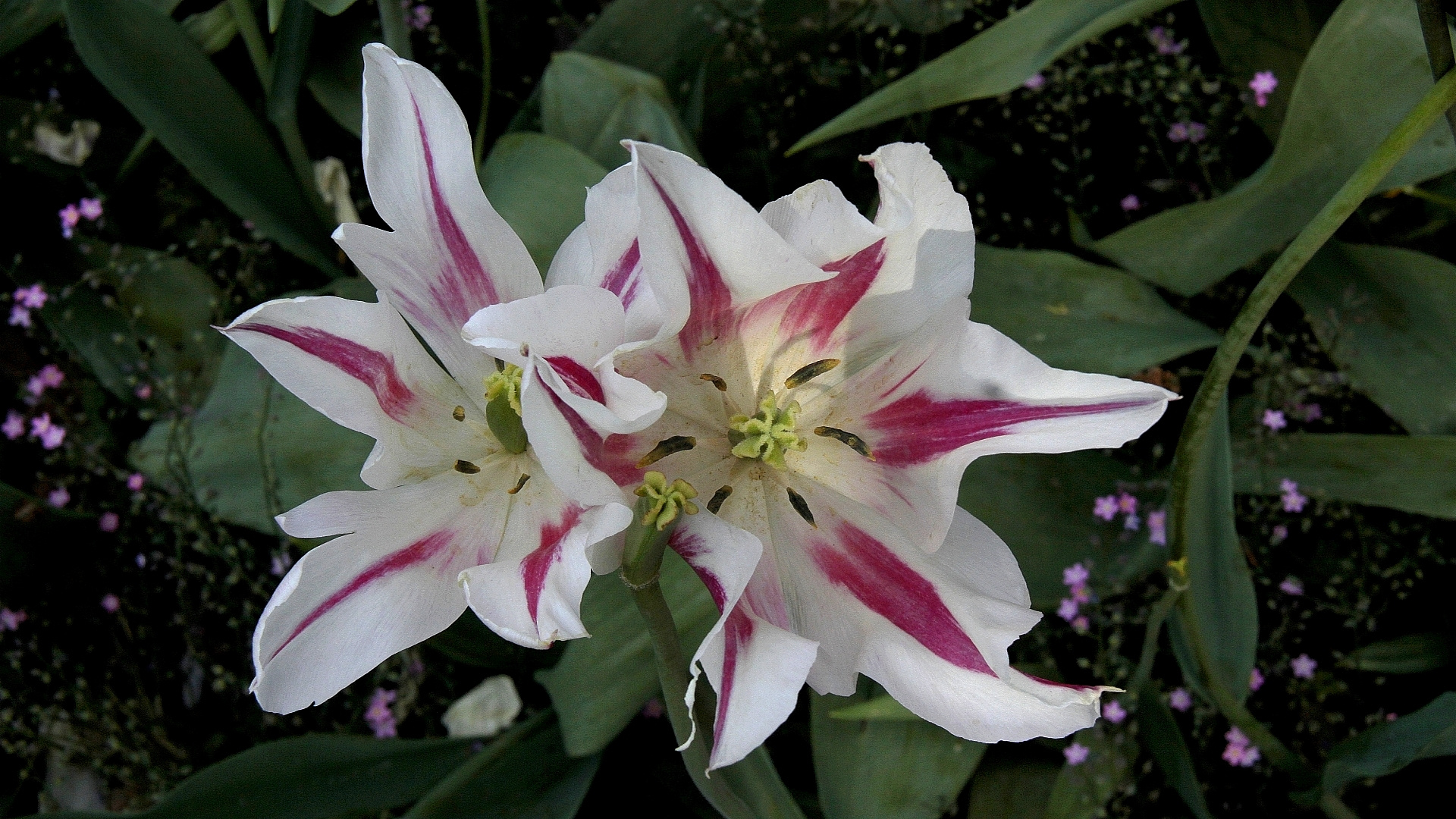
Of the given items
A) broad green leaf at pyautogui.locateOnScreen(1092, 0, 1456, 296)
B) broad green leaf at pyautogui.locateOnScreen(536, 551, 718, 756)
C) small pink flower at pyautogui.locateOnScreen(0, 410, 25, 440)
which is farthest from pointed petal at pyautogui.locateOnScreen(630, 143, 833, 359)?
small pink flower at pyautogui.locateOnScreen(0, 410, 25, 440)

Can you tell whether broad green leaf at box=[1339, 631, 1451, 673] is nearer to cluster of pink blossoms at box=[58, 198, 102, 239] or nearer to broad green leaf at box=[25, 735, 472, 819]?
broad green leaf at box=[25, 735, 472, 819]

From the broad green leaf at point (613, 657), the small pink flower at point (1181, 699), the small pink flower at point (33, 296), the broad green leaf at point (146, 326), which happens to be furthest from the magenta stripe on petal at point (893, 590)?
the small pink flower at point (33, 296)

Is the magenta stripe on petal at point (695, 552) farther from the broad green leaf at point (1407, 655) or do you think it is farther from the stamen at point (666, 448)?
the broad green leaf at point (1407, 655)

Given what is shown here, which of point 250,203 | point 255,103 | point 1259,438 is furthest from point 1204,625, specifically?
point 255,103

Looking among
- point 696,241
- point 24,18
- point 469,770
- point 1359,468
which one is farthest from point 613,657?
point 24,18

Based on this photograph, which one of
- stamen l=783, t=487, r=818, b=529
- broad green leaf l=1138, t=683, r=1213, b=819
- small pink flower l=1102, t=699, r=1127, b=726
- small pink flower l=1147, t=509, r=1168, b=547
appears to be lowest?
small pink flower l=1102, t=699, r=1127, b=726

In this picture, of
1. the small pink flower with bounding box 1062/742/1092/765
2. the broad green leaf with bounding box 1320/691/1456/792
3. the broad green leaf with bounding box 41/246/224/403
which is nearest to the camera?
the broad green leaf with bounding box 1320/691/1456/792
